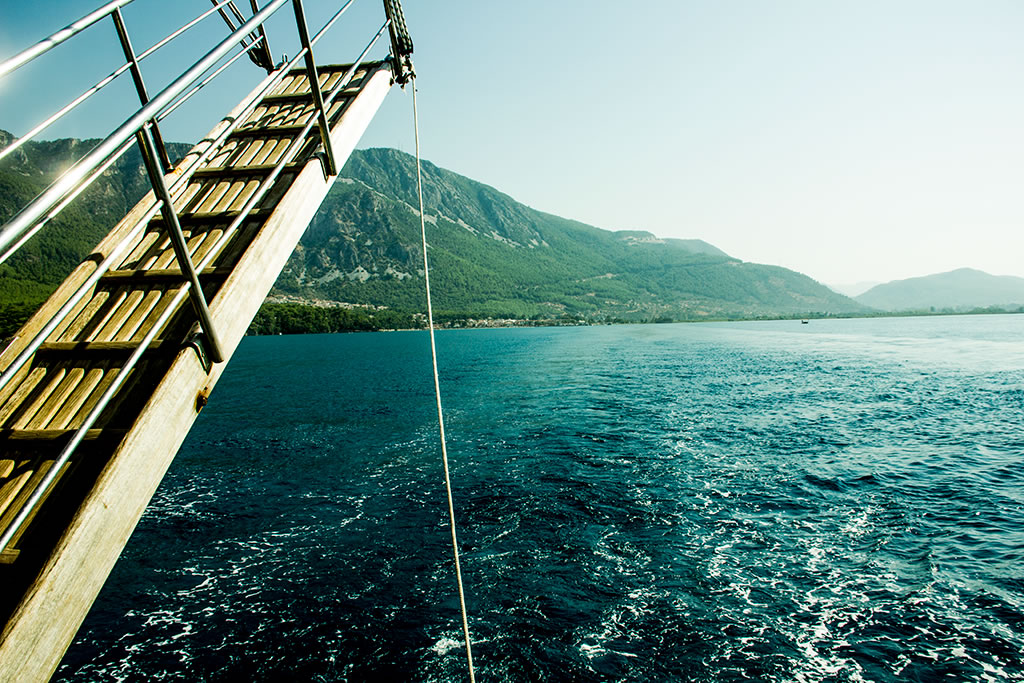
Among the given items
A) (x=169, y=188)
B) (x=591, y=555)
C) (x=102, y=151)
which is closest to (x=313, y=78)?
(x=169, y=188)

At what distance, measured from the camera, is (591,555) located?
39.0 feet

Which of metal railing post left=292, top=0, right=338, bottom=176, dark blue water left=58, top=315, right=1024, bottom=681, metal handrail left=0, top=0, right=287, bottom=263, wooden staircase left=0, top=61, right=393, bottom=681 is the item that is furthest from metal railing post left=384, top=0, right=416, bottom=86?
dark blue water left=58, top=315, right=1024, bottom=681

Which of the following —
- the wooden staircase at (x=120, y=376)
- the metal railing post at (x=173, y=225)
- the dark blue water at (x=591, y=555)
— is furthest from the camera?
the dark blue water at (x=591, y=555)

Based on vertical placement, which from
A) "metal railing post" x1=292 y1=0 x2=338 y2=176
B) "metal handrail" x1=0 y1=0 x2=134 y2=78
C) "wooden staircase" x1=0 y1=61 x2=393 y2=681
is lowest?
"wooden staircase" x1=0 y1=61 x2=393 y2=681

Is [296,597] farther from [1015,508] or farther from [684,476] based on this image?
[1015,508]

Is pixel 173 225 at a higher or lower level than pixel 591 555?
higher

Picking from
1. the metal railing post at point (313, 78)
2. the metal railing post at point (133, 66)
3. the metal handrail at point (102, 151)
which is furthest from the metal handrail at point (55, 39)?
the metal railing post at point (313, 78)

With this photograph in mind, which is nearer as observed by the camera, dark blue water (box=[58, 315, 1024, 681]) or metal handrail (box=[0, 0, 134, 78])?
metal handrail (box=[0, 0, 134, 78])

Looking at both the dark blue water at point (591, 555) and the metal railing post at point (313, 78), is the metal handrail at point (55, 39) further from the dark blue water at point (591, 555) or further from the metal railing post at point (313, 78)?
the dark blue water at point (591, 555)

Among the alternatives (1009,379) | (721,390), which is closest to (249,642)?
(721,390)

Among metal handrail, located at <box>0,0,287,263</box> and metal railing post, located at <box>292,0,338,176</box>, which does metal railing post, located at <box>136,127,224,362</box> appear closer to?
metal handrail, located at <box>0,0,287,263</box>

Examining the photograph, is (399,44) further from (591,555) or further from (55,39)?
(591,555)

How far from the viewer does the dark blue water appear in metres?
8.66

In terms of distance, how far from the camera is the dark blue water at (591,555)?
8.66 meters
